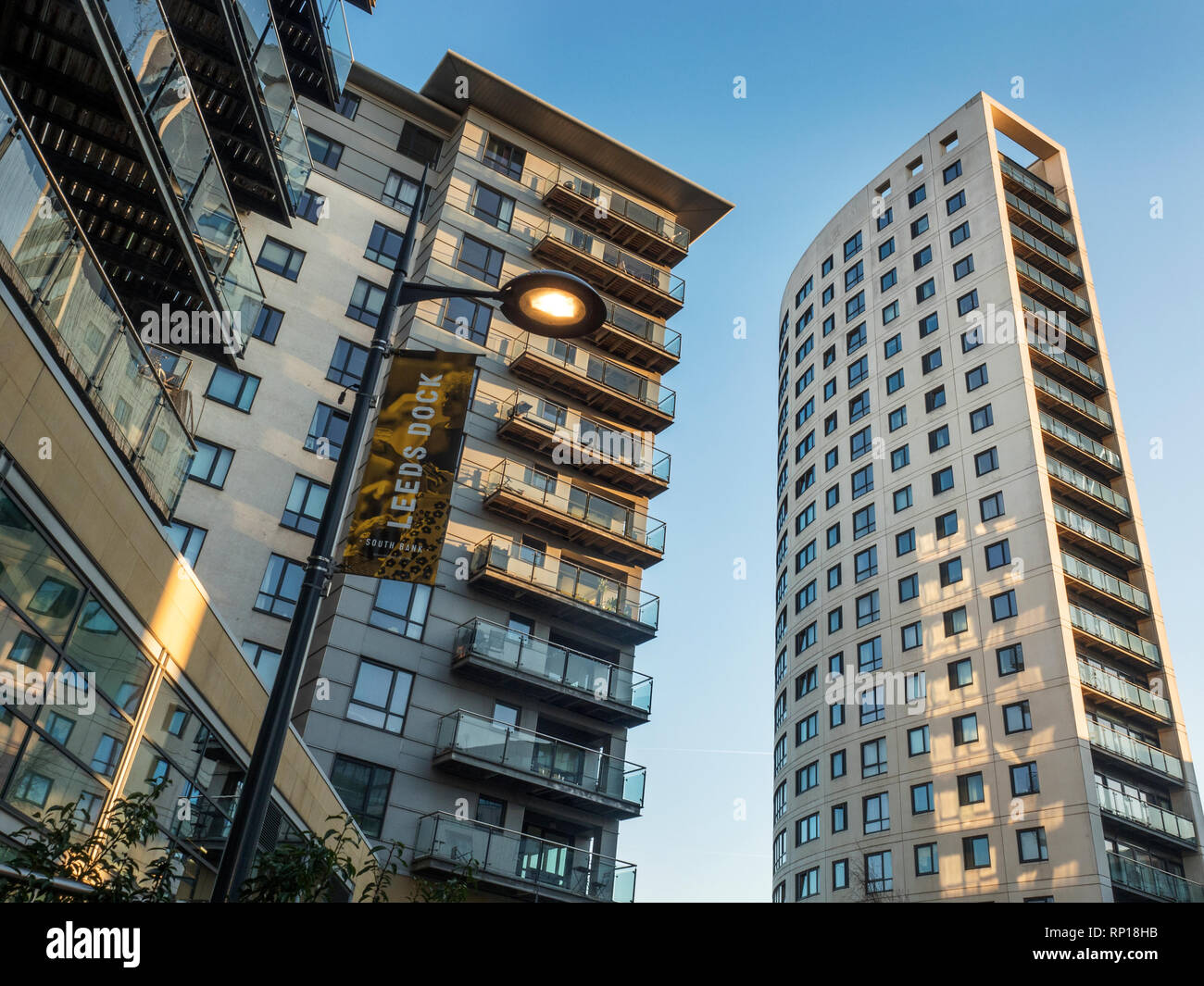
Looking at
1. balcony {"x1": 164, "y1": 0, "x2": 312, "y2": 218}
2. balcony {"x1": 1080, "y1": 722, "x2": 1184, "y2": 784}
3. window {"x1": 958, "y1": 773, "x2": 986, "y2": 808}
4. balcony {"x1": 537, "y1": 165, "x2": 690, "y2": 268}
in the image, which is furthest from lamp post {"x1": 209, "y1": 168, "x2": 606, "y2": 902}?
window {"x1": 958, "y1": 773, "x2": 986, "y2": 808}

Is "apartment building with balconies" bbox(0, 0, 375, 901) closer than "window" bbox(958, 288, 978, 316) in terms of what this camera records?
Yes

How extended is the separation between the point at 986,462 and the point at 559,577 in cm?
2677

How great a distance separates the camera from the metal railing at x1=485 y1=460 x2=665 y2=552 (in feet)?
111

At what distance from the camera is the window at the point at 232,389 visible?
29016 mm

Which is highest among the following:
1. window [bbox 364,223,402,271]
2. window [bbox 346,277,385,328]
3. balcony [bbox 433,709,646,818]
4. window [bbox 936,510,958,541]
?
window [bbox 936,510,958,541]

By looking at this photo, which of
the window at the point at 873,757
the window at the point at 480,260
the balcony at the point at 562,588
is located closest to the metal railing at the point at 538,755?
the balcony at the point at 562,588

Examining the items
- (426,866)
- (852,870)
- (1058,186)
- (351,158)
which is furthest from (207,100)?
(1058,186)

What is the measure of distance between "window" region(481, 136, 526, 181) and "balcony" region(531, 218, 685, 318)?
103 inches

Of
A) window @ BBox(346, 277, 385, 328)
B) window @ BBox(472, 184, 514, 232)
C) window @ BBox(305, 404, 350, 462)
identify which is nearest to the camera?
window @ BBox(305, 404, 350, 462)

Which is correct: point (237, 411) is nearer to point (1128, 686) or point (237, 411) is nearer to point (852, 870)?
point (852, 870)

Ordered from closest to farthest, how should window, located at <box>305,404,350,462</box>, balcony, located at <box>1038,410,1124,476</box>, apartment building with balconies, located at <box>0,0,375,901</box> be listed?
apartment building with balconies, located at <box>0,0,375,901</box>, window, located at <box>305,404,350,462</box>, balcony, located at <box>1038,410,1124,476</box>

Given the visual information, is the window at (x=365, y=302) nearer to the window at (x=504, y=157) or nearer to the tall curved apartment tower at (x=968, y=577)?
the window at (x=504, y=157)

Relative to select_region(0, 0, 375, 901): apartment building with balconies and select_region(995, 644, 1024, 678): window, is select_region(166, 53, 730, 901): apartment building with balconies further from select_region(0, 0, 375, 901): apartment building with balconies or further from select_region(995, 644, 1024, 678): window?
select_region(995, 644, 1024, 678): window
